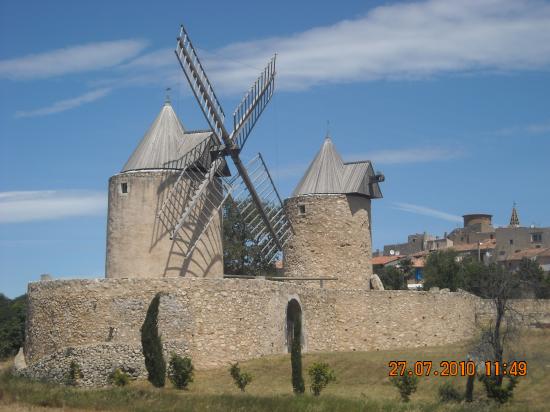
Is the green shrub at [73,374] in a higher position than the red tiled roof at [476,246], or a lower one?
lower

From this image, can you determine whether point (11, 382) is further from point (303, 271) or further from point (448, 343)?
point (448, 343)

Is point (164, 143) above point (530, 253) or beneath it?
beneath

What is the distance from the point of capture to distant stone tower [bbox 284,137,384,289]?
102 feet

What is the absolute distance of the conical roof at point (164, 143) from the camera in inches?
1063

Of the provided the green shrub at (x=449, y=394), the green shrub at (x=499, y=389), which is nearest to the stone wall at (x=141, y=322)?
the green shrub at (x=449, y=394)

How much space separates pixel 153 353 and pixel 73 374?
2437 millimetres

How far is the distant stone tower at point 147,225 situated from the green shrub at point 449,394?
30.5 feet

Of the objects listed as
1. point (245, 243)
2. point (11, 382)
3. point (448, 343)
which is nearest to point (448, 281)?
point (245, 243)

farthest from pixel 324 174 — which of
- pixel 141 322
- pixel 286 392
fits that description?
pixel 286 392

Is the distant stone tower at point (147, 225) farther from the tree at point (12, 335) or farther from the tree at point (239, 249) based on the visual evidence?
the tree at point (239, 249)

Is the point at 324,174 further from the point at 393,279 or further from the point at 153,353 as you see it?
the point at 393,279

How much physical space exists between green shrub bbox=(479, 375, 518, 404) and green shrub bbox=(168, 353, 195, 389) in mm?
7098
